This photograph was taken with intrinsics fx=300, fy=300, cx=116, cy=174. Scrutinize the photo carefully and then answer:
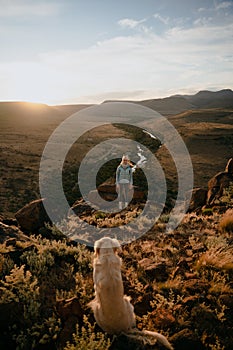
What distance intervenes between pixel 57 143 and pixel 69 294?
44.6m

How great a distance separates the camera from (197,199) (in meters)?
13.1

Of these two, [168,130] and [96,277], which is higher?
[168,130]

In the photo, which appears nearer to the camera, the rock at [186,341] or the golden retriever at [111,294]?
the golden retriever at [111,294]

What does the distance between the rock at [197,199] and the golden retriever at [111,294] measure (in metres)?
8.83

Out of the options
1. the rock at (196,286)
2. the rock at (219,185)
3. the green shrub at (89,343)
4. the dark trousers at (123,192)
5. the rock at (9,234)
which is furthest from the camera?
the rock at (219,185)

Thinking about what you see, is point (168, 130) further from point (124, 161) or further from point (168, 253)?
point (168, 253)

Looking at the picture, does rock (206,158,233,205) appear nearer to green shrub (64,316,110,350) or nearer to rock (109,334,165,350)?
rock (109,334,165,350)

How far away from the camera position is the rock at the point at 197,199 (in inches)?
498

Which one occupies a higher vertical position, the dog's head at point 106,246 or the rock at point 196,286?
the dog's head at point 106,246

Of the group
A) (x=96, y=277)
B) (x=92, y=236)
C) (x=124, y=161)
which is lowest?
(x=92, y=236)

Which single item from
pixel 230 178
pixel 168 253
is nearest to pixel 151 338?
pixel 168 253

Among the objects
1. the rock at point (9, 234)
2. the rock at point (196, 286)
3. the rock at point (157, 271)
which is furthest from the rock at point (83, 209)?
the rock at point (196, 286)

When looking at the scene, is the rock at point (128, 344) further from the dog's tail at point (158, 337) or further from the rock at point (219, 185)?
the rock at point (219, 185)

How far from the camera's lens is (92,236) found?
9.14 m
